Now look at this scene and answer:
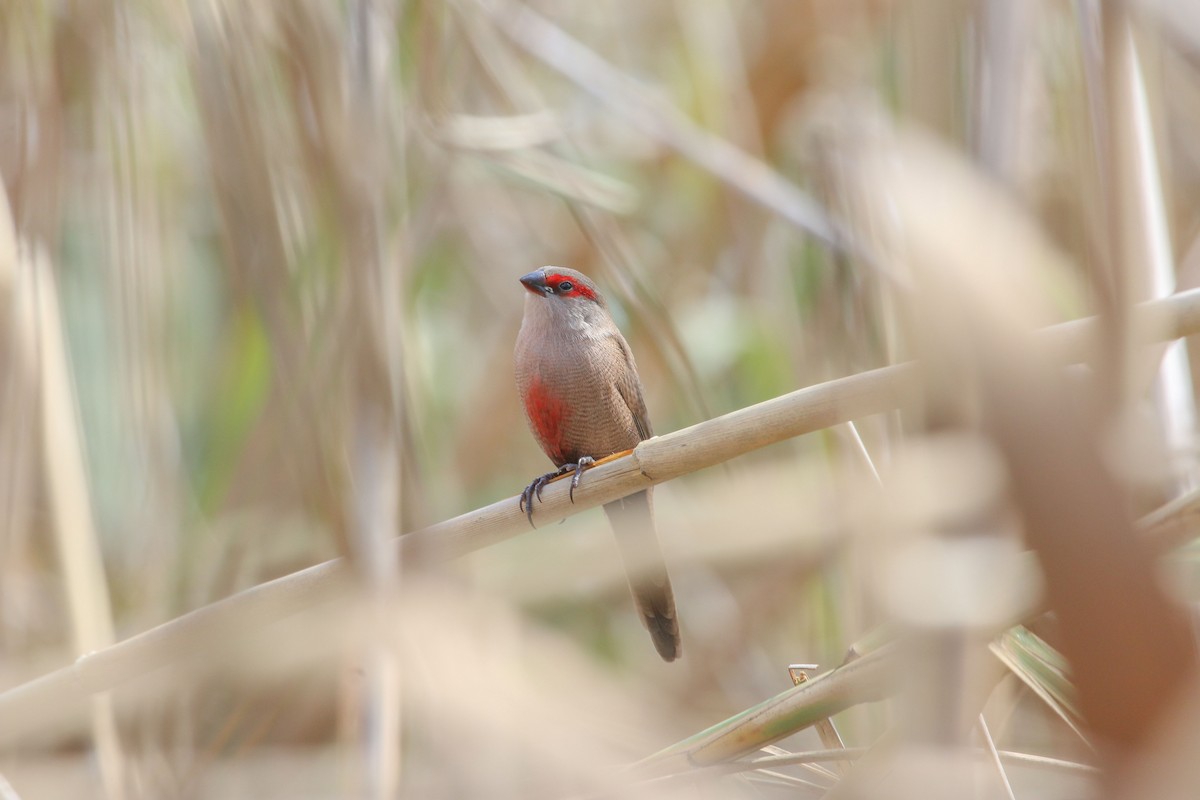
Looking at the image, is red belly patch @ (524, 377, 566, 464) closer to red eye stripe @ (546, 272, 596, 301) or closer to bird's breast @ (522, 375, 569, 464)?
bird's breast @ (522, 375, 569, 464)

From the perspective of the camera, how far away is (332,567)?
1838mm

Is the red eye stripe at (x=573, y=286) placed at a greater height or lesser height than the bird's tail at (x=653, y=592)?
greater

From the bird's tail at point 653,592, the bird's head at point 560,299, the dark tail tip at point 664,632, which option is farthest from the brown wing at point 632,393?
the dark tail tip at point 664,632

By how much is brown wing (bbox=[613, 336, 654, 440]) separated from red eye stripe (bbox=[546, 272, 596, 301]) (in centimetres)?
19

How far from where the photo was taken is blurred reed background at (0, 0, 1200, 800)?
0.98 metres

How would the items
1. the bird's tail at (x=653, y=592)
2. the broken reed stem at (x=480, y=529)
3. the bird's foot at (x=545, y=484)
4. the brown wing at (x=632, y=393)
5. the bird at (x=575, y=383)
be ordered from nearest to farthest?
the broken reed stem at (x=480, y=529)
the bird's foot at (x=545, y=484)
the bird's tail at (x=653, y=592)
the bird at (x=575, y=383)
the brown wing at (x=632, y=393)

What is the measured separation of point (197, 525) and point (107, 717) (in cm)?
84

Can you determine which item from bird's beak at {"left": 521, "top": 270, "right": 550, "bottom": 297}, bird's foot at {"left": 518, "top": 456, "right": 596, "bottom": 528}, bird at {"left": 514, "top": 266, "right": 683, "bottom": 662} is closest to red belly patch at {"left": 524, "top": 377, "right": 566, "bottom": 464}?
bird at {"left": 514, "top": 266, "right": 683, "bottom": 662}

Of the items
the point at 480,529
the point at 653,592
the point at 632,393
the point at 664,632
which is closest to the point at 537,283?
the point at 632,393

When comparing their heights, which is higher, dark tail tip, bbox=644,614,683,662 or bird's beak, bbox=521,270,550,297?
bird's beak, bbox=521,270,550,297

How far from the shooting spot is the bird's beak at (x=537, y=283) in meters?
3.30

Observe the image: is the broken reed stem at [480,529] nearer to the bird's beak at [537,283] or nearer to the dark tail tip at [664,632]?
the dark tail tip at [664,632]

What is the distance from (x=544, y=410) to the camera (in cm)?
330

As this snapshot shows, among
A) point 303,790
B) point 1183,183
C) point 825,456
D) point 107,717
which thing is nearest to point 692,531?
point 825,456
